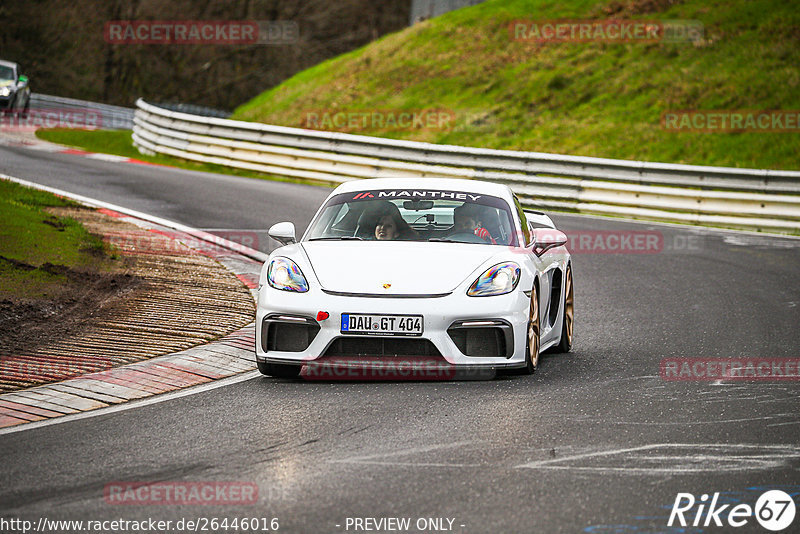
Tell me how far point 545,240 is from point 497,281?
96 centimetres

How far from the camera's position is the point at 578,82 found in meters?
29.0

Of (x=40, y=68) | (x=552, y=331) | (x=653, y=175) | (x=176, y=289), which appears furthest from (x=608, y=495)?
(x=40, y=68)

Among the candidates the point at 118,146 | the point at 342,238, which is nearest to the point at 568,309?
the point at 342,238

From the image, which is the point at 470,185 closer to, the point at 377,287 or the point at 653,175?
the point at 377,287

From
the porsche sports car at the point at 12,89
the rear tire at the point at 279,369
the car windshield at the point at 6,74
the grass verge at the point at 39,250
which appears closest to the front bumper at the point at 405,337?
the rear tire at the point at 279,369

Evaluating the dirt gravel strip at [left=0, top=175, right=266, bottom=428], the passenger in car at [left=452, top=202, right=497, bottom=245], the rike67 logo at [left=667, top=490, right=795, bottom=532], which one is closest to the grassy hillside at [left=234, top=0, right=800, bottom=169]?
the dirt gravel strip at [left=0, top=175, right=266, bottom=428]

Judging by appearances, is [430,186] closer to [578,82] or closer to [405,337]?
[405,337]

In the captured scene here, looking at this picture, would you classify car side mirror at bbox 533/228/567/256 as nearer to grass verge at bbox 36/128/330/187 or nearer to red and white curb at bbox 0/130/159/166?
grass verge at bbox 36/128/330/187

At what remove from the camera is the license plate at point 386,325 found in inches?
282

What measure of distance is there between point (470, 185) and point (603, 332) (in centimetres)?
174

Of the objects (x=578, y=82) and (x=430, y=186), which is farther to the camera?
(x=578, y=82)

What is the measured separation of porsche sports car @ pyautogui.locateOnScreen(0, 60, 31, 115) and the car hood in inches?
1052

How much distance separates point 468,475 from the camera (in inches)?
208

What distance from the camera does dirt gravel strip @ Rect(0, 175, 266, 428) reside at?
273 inches
